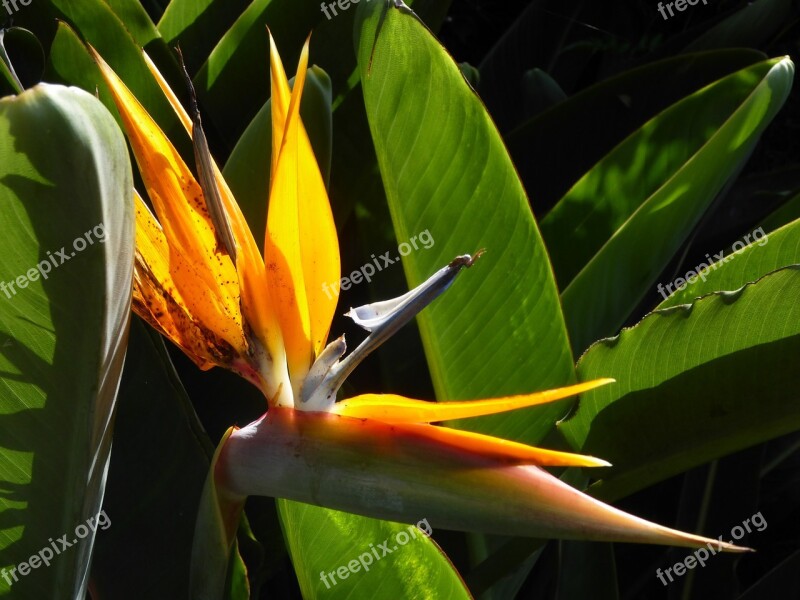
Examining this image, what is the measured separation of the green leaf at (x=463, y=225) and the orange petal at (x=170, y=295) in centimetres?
31

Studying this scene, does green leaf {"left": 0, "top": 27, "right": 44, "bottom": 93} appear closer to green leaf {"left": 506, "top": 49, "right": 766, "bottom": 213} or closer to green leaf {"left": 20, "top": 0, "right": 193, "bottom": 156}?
green leaf {"left": 20, "top": 0, "right": 193, "bottom": 156}

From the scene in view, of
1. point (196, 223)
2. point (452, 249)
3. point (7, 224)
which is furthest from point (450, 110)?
point (7, 224)

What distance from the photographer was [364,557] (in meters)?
0.70

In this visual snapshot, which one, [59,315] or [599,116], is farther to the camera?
[599,116]

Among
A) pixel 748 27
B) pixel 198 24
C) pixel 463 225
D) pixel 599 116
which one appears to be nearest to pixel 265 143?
pixel 463 225

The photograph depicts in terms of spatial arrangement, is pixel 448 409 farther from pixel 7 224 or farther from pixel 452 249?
pixel 452 249

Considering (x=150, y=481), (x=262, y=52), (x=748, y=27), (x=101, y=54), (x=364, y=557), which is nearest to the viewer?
(x=364, y=557)

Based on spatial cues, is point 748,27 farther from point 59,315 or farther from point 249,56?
point 59,315

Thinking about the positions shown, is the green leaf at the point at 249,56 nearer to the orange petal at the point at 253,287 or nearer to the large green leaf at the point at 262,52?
the large green leaf at the point at 262,52

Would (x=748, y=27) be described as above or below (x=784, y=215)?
above

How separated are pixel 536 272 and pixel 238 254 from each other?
0.40m

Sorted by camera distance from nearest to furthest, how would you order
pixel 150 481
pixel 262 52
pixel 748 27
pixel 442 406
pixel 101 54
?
pixel 442 406 → pixel 150 481 → pixel 101 54 → pixel 262 52 → pixel 748 27

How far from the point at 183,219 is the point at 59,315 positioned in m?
0.09

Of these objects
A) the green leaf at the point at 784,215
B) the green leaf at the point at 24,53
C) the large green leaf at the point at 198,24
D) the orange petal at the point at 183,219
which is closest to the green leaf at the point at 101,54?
the green leaf at the point at 24,53
